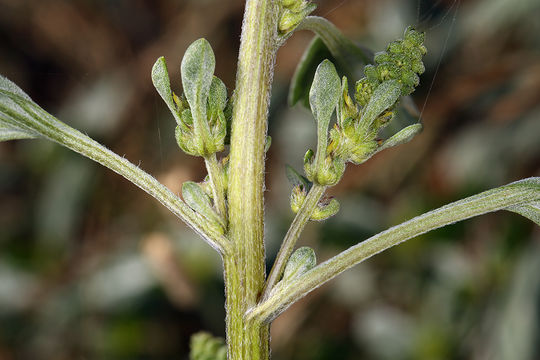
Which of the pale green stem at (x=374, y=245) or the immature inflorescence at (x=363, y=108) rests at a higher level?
the immature inflorescence at (x=363, y=108)

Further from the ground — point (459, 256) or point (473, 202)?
point (459, 256)

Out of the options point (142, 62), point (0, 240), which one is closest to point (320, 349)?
point (0, 240)

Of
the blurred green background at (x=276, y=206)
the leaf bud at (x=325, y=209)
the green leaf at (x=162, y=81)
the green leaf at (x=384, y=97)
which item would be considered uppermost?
the blurred green background at (x=276, y=206)

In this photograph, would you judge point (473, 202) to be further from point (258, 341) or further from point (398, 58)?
point (258, 341)

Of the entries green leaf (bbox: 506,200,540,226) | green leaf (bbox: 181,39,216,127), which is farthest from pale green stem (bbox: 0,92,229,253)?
green leaf (bbox: 506,200,540,226)

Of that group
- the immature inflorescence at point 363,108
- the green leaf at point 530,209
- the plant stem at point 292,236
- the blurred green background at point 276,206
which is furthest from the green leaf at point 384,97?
the blurred green background at point 276,206

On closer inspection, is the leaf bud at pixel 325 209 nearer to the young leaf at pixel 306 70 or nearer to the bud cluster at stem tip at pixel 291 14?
the bud cluster at stem tip at pixel 291 14
